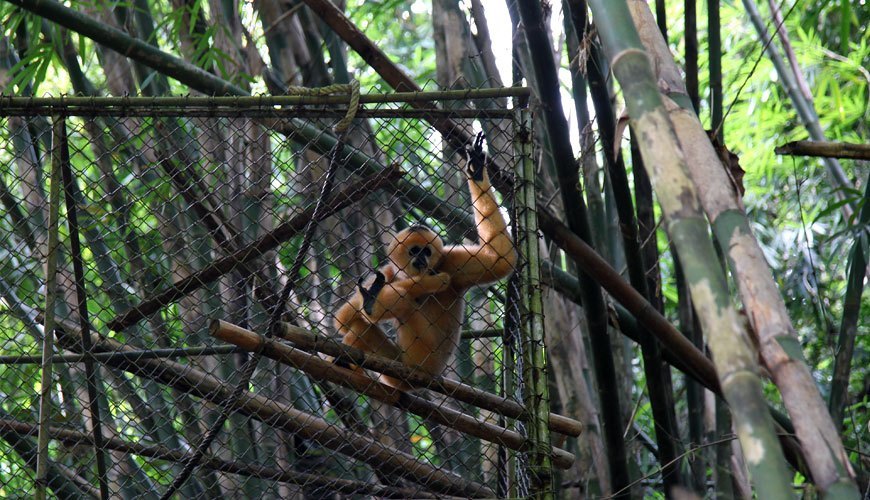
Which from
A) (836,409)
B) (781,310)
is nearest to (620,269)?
(836,409)

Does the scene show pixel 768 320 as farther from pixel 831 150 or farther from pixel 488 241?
pixel 488 241

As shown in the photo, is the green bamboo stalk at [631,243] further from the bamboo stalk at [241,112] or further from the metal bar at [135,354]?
the metal bar at [135,354]

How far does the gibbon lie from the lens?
3199mm

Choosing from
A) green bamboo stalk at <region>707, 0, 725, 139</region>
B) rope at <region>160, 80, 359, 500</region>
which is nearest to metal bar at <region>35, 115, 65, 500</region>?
rope at <region>160, 80, 359, 500</region>

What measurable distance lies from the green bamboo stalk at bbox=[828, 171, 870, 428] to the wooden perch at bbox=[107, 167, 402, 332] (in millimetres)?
1928

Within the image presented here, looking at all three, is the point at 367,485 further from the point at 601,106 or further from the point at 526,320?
the point at 601,106

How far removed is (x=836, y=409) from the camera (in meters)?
3.59

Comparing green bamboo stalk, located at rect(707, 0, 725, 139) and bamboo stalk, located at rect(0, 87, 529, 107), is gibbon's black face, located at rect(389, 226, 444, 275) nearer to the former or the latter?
bamboo stalk, located at rect(0, 87, 529, 107)

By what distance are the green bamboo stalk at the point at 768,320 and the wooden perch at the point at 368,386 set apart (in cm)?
144

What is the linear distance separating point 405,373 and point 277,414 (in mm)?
496

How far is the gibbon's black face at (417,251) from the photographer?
3.44 metres

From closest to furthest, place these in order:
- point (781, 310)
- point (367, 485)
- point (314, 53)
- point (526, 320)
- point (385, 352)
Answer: point (781, 310), point (526, 320), point (367, 485), point (385, 352), point (314, 53)

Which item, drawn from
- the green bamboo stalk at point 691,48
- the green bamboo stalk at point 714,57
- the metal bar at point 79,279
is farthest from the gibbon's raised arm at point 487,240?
the metal bar at point 79,279

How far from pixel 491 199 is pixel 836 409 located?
70.5 inches
